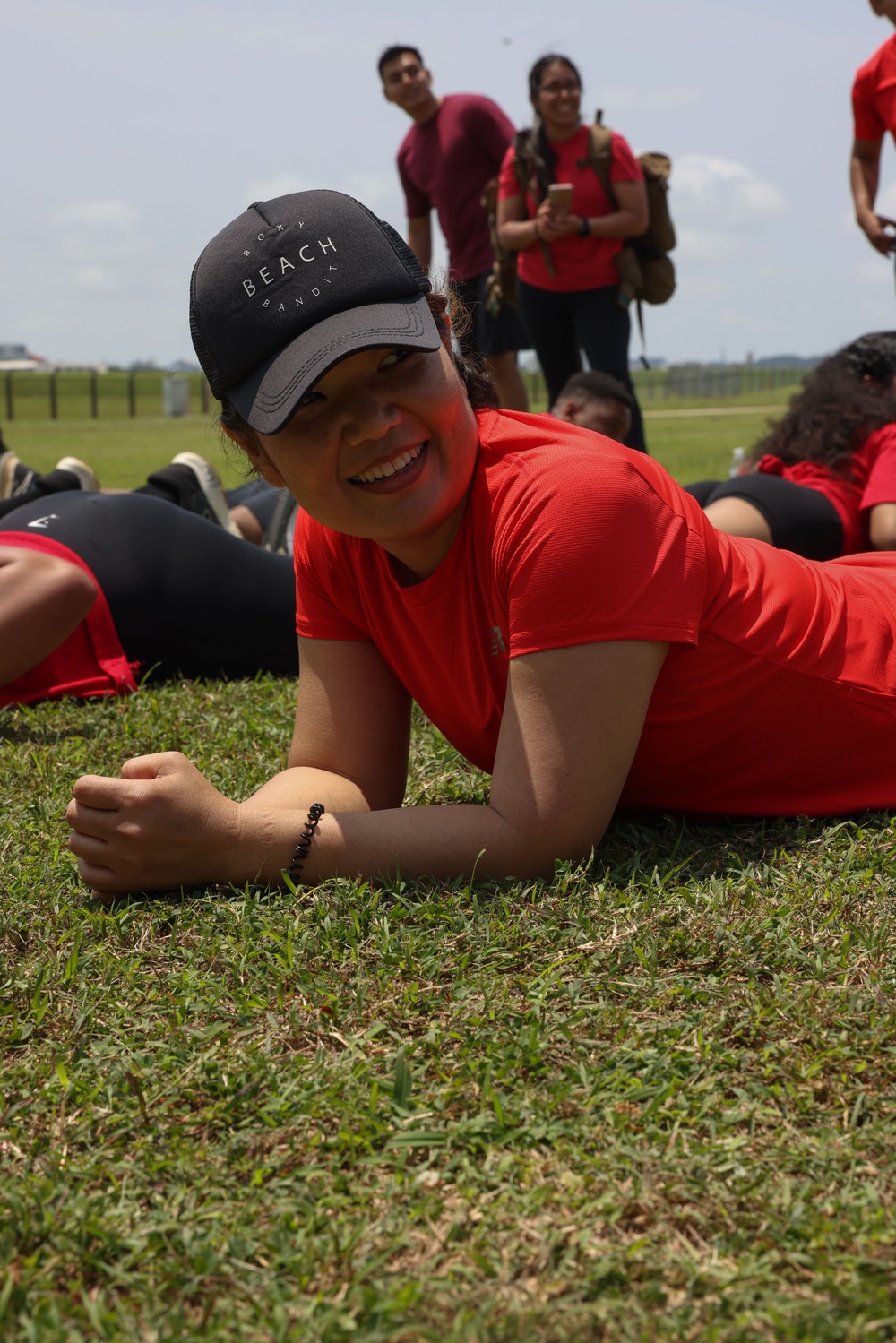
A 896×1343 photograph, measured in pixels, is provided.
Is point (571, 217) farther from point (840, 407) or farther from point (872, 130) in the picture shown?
point (840, 407)

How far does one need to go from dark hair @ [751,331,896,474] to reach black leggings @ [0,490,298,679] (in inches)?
83.8

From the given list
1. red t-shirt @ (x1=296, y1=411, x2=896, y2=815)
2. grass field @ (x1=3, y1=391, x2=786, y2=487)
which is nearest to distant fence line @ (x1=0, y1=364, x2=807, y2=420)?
grass field @ (x1=3, y1=391, x2=786, y2=487)

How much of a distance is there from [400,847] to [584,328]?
514 centimetres

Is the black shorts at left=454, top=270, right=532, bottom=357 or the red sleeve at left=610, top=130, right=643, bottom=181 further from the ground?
the red sleeve at left=610, top=130, right=643, bottom=181

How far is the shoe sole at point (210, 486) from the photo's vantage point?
5.86 metres

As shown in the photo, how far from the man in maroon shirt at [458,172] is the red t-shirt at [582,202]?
67 cm

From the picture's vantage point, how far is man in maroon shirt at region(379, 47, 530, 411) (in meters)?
7.50

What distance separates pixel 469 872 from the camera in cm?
251

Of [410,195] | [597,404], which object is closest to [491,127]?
[410,195]

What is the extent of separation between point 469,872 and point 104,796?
2.33 ft

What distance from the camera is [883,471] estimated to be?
4809mm

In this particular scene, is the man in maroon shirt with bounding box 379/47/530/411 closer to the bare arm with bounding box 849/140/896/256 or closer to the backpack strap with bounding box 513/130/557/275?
the backpack strap with bounding box 513/130/557/275

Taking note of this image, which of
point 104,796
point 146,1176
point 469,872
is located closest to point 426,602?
point 469,872

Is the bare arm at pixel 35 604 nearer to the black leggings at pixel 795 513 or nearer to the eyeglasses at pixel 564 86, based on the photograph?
the black leggings at pixel 795 513
